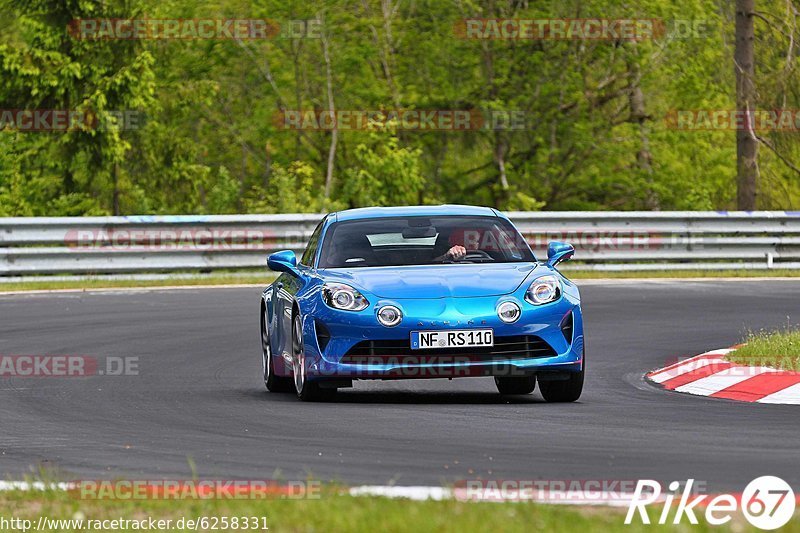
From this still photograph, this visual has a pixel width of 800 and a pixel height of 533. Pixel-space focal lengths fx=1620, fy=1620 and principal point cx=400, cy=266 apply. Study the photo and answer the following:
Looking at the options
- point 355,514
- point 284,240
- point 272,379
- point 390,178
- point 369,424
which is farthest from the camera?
point 390,178

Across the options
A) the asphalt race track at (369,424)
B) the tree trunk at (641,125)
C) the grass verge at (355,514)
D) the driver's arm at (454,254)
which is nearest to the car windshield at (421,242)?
the driver's arm at (454,254)

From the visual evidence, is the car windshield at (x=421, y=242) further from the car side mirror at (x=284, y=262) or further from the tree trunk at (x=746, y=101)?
the tree trunk at (x=746, y=101)

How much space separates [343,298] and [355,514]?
4.88 m

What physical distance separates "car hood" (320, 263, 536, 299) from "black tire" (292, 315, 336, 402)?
459 millimetres

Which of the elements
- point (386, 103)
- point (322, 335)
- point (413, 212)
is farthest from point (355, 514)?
point (386, 103)

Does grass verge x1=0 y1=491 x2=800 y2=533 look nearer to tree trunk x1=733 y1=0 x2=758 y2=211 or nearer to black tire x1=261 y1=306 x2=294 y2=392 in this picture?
black tire x1=261 y1=306 x2=294 y2=392

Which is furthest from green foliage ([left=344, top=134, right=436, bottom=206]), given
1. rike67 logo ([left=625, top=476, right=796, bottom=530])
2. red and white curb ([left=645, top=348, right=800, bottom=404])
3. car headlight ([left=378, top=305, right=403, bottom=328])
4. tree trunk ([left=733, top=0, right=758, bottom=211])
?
rike67 logo ([left=625, top=476, right=796, bottom=530])

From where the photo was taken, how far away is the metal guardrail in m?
23.6

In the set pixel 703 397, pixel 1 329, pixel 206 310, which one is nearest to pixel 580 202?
pixel 206 310

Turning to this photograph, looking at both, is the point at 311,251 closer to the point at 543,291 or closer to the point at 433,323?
the point at 433,323

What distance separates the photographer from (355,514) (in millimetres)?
6160

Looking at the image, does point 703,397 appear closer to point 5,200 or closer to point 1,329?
point 1,329

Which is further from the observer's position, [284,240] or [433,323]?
[284,240]

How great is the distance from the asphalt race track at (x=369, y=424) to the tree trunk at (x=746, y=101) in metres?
13.1
